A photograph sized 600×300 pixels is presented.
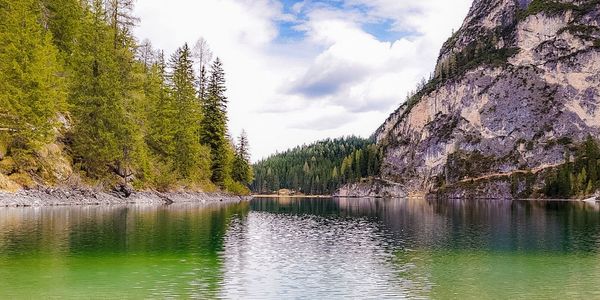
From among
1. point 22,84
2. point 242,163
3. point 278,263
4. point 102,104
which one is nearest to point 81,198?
point 102,104

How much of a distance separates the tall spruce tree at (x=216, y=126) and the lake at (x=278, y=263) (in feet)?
242

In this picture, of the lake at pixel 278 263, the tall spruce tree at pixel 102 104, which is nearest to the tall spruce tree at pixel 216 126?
the tall spruce tree at pixel 102 104

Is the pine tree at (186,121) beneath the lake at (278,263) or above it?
above

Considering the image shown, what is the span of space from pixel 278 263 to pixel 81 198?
169 ft

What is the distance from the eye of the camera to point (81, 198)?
7250cm

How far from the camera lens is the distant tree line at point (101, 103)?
207 feet

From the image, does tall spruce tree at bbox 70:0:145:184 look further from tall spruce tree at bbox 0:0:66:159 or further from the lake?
the lake

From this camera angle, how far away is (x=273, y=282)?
80.4 ft

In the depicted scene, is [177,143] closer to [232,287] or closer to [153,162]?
[153,162]

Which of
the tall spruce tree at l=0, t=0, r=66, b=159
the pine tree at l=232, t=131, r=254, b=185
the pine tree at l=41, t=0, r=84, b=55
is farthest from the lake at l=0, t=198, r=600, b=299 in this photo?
the pine tree at l=232, t=131, r=254, b=185

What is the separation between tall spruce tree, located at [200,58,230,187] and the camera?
122 m

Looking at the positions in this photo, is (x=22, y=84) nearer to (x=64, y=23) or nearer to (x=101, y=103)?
(x=101, y=103)

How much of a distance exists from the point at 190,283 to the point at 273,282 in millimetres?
3772

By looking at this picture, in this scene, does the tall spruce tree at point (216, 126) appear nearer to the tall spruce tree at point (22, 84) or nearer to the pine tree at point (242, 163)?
the pine tree at point (242, 163)
